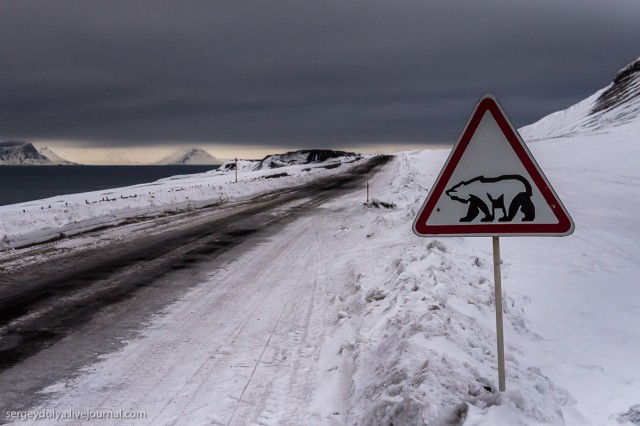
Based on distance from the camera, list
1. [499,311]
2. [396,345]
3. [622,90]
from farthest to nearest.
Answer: [622,90]
[396,345]
[499,311]

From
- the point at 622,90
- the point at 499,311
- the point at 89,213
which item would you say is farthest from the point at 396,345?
the point at 622,90

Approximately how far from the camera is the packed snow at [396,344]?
3.81 meters

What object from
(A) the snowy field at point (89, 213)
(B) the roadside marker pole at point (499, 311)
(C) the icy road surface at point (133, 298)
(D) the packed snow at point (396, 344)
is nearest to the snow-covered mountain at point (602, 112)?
(A) the snowy field at point (89, 213)

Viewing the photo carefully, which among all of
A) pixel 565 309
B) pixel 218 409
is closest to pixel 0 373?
pixel 218 409

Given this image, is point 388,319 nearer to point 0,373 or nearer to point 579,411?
point 579,411

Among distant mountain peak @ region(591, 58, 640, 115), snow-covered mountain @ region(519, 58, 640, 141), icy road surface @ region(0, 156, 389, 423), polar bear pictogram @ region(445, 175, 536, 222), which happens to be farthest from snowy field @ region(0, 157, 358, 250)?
distant mountain peak @ region(591, 58, 640, 115)

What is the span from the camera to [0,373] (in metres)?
4.68

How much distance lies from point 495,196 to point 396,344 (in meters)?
1.83

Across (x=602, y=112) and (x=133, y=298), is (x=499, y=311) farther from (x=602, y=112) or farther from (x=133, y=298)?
(x=602, y=112)

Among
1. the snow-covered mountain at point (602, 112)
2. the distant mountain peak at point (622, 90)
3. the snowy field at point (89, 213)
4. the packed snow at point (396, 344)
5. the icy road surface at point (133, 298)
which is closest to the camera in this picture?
the packed snow at point (396, 344)

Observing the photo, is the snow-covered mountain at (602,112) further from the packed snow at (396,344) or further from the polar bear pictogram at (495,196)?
the polar bear pictogram at (495,196)

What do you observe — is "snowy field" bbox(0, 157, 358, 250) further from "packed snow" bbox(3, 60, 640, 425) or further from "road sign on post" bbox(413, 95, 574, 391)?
"road sign on post" bbox(413, 95, 574, 391)

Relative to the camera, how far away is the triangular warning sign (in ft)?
10.9

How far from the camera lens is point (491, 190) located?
Answer: 11.3 ft
